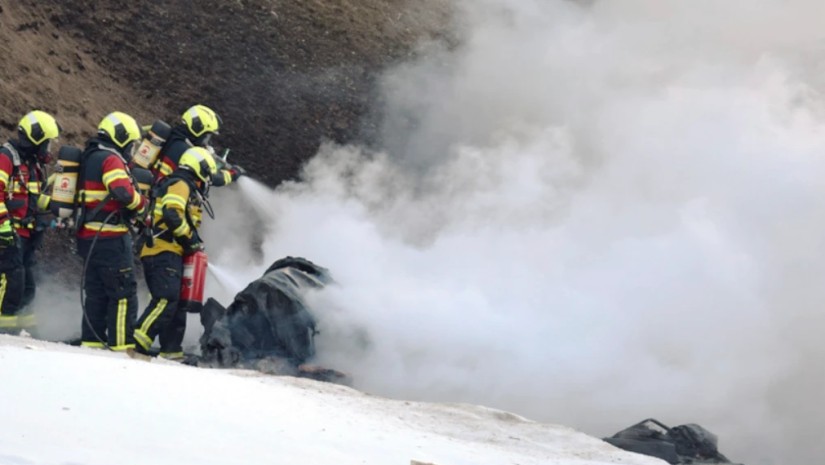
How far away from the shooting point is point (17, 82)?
14.2m

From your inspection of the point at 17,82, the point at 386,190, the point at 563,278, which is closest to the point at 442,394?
the point at 563,278

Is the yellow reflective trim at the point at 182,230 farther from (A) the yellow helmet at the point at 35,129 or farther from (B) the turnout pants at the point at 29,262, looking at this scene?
(B) the turnout pants at the point at 29,262

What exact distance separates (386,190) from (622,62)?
142 inches

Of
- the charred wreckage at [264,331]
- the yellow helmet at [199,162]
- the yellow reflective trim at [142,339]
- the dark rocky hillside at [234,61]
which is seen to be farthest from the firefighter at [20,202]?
the dark rocky hillside at [234,61]

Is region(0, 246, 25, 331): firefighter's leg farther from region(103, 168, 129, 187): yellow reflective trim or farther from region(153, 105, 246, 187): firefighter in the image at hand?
region(103, 168, 129, 187): yellow reflective trim

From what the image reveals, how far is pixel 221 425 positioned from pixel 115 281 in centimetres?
433

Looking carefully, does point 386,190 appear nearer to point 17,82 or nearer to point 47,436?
point 17,82

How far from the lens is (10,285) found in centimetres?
1082

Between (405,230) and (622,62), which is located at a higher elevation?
(622,62)

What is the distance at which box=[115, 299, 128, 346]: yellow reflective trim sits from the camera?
1002cm

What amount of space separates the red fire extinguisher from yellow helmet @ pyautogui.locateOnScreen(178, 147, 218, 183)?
0.70 m

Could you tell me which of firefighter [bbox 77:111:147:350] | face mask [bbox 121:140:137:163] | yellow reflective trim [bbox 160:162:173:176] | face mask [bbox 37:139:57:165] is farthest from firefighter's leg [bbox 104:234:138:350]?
face mask [bbox 37:139:57:165]

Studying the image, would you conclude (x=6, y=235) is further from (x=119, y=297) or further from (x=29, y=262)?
(x=119, y=297)

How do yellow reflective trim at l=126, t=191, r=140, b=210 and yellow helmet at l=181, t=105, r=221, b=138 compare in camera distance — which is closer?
yellow reflective trim at l=126, t=191, r=140, b=210
